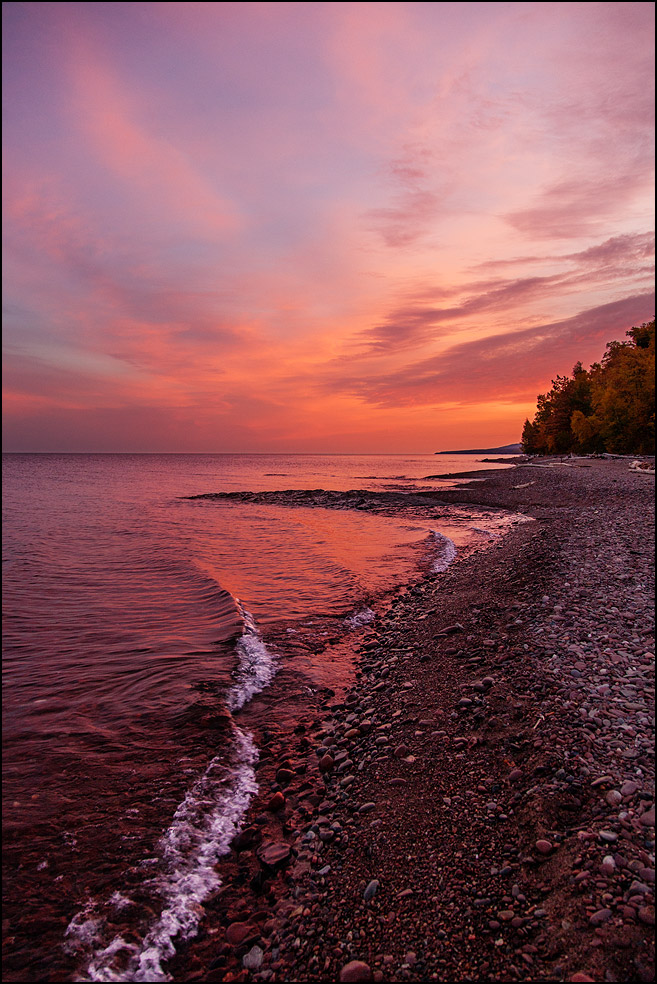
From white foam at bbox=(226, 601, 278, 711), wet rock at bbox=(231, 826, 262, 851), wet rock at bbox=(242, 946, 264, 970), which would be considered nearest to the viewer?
wet rock at bbox=(242, 946, 264, 970)

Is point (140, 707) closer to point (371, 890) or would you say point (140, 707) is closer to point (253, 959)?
point (253, 959)

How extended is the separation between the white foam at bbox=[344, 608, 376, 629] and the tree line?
195 feet

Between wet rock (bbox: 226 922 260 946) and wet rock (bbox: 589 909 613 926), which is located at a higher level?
wet rock (bbox: 589 909 613 926)

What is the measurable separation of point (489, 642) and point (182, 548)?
16.8m

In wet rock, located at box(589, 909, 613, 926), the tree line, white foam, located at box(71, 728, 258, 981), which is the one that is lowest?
white foam, located at box(71, 728, 258, 981)

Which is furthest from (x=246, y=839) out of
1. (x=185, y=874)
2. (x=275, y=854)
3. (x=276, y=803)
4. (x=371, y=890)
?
(x=371, y=890)

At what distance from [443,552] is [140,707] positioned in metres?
14.6

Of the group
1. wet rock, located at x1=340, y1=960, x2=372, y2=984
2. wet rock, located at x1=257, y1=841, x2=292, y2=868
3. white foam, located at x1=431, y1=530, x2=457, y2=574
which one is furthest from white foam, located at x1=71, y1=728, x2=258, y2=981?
white foam, located at x1=431, y1=530, x2=457, y2=574

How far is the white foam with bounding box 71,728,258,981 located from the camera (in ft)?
11.9

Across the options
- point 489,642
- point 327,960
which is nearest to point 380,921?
point 327,960

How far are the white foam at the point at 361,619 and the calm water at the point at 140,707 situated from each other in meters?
0.08

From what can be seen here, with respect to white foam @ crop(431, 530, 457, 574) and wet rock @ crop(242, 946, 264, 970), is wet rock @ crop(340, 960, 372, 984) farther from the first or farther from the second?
white foam @ crop(431, 530, 457, 574)

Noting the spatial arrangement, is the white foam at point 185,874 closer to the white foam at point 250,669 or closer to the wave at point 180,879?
the wave at point 180,879

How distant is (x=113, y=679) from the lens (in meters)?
8.48
